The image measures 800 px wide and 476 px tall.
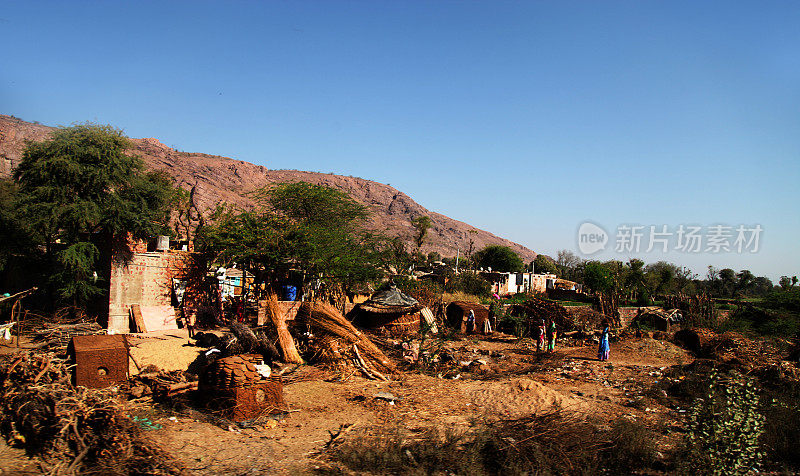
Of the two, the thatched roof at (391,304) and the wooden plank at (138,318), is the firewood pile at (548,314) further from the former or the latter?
the wooden plank at (138,318)

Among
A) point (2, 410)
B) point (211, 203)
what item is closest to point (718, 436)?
point (2, 410)

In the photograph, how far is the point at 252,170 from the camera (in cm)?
9212

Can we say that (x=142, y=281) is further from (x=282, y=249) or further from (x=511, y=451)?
(x=511, y=451)

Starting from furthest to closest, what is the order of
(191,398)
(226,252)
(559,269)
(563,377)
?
(559,269) → (226,252) → (563,377) → (191,398)

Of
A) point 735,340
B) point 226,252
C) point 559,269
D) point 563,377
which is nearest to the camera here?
point 563,377

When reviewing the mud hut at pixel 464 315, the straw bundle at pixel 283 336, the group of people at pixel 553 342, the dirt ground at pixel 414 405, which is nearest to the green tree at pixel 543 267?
the mud hut at pixel 464 315

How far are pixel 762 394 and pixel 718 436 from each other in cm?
439

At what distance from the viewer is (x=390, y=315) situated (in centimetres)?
1419

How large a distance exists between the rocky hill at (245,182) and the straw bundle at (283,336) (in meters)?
35.9

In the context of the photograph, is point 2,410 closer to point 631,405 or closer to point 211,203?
point 631,405

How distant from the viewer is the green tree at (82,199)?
504 inches

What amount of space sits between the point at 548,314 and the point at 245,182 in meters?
77.8

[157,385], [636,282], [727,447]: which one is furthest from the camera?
[636,282]

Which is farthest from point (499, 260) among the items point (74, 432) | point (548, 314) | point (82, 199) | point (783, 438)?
point (74, 432)
